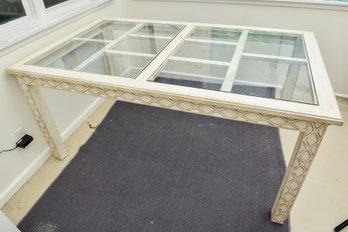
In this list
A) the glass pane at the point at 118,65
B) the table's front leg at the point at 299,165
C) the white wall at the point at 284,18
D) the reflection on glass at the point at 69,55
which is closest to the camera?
the table's front leg at the point at 299,165

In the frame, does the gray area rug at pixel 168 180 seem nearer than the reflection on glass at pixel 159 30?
Yes

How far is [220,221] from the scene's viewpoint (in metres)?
1.39

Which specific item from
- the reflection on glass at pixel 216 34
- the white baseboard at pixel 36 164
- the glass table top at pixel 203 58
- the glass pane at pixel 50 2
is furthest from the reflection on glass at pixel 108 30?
the white baseboard at pixel 36 164

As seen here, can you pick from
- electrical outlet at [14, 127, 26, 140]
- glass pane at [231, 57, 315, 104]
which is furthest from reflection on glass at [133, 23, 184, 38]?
electrical outlet at [14, 127, 26, 140]

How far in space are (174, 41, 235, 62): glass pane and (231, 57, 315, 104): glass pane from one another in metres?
0.13

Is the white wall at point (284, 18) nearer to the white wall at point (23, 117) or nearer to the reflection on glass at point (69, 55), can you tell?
the white wall at point (23, 117)

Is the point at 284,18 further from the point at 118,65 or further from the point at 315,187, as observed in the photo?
the point at 118,65

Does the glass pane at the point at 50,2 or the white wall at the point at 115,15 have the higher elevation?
the glass pane at the point at 50,2

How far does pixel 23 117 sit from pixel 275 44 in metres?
1.64

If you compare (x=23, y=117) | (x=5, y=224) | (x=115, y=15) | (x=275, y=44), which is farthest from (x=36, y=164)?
(x=275, y=44)

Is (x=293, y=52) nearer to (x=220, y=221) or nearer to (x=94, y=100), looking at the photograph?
(x=220, y=221)

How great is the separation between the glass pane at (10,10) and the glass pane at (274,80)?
4.52ft

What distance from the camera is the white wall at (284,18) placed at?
A: 1.99 m

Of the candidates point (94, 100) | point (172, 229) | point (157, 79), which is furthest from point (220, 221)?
point (94, 100)
